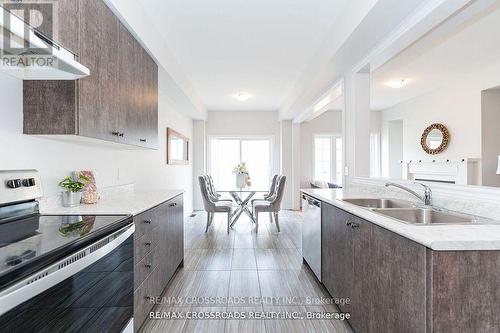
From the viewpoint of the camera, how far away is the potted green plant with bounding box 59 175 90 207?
1895 millimetres

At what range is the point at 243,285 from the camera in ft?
8.59

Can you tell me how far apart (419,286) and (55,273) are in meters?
1.38

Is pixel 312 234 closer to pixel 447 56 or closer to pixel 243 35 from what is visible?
pixel 243 35

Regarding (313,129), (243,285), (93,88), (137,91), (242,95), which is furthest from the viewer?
(313,129)

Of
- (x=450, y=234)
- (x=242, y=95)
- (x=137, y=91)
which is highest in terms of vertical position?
(x=242, y=95)

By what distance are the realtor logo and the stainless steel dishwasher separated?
222cm

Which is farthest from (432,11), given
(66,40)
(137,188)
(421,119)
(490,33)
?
(421,119)

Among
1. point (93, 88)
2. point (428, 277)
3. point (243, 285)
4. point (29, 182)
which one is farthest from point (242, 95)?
point (428, 277)

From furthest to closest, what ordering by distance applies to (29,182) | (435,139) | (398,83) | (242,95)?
(435,139)
(242,95)
(398,83)
(29,182)

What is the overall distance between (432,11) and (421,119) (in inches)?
194

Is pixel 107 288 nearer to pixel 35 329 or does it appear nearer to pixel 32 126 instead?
pixel 35 329

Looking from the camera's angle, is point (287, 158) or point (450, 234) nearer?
point (450, 234)

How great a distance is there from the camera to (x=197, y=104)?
18.2 ft

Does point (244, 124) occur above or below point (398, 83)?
below
